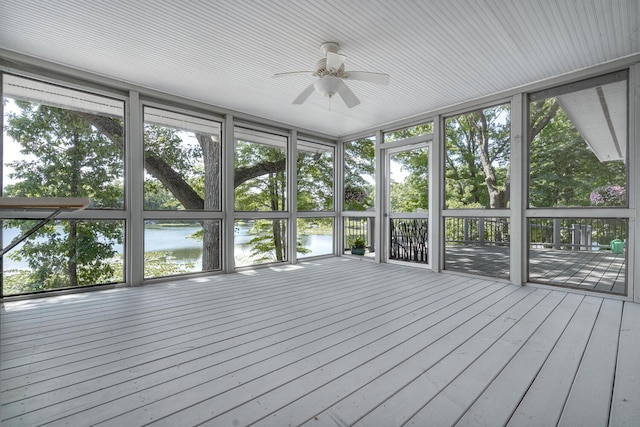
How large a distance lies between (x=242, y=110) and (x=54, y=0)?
270 cm

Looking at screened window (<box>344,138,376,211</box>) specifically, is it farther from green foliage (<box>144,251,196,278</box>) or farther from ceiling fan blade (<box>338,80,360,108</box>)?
green foliage (<box>144,251,196,278</box>)

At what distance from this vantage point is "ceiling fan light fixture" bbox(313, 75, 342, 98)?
9.77 feet

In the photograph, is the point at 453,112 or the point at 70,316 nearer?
the point at 70,316

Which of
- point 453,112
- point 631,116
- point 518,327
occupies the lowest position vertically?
point 518,327

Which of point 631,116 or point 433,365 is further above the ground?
point 631,116

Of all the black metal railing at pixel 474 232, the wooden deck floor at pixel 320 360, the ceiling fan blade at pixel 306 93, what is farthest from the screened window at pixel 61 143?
the black metal railing at pixel 474 232

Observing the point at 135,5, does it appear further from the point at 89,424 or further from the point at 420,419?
the point at 420,419

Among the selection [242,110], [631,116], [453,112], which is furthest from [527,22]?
[242,110]

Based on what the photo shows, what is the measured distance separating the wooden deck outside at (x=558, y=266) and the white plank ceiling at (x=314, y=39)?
8.77ft

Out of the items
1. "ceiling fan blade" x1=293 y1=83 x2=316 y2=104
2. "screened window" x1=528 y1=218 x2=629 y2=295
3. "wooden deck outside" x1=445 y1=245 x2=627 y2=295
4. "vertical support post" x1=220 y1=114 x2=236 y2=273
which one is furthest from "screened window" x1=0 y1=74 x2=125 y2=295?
"screened window" x1=528 y1=218 x2=629 y2=295

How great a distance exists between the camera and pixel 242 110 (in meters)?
4.93

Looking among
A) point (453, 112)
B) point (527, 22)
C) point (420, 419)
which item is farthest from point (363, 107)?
point (420, 419)

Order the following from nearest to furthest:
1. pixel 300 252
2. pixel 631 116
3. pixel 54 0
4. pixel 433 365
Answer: pixel 433 365, pixel 54 0, pixel 631 116, pixel 300 252

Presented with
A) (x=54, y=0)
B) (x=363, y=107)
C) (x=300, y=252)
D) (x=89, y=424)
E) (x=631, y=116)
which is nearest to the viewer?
(x=89, y=424)
